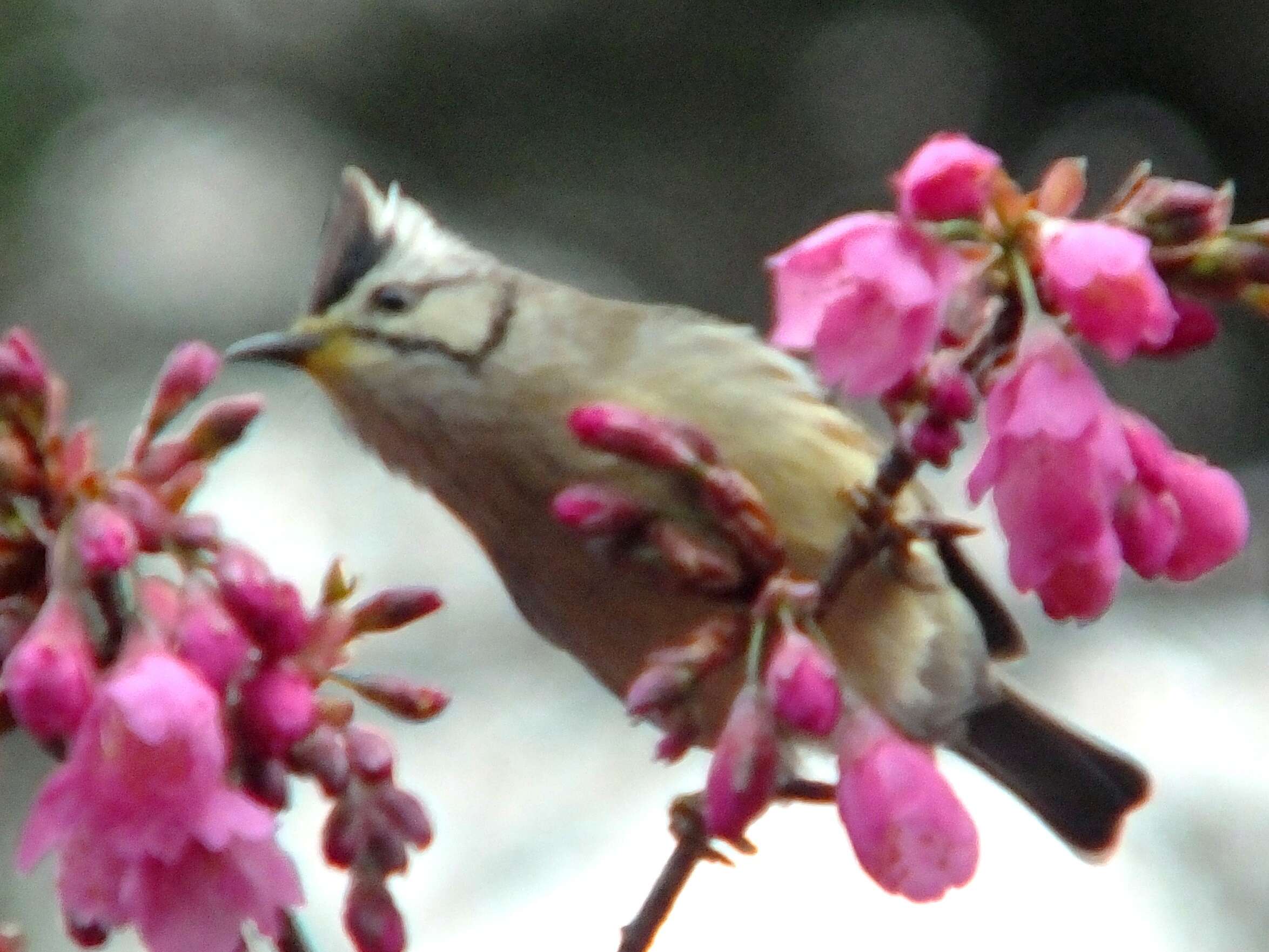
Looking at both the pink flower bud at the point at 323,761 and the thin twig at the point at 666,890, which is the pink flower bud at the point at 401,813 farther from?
→ the thin twig at the point at 666,890

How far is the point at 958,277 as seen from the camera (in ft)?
3.28

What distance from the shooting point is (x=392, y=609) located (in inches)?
44.5

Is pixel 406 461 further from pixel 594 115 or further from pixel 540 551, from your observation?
pixel 594 115

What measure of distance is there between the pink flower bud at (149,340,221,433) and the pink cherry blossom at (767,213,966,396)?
1.20 ft

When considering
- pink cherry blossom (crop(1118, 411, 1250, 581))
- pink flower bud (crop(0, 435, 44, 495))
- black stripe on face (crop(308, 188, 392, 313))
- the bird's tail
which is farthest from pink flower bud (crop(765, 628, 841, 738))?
the bird's tail

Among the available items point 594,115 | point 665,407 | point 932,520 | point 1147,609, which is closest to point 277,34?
point 594,115

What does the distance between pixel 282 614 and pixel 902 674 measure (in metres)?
0.92

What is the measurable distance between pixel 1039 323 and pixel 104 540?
21.2 inches

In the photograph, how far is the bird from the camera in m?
1.74

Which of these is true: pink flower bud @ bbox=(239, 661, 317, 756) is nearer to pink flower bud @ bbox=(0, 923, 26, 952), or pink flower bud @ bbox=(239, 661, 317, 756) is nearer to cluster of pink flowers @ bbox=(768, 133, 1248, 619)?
pink flower bud @ bbox=(0, 923, 26, 952)

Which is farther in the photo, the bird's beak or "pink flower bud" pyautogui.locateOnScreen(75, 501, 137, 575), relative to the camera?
the bird's beak

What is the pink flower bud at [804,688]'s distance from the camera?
3.38 feet

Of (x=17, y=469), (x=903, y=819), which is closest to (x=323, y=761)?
(x=17, y=469)

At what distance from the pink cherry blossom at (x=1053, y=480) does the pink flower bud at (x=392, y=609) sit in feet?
1.21
